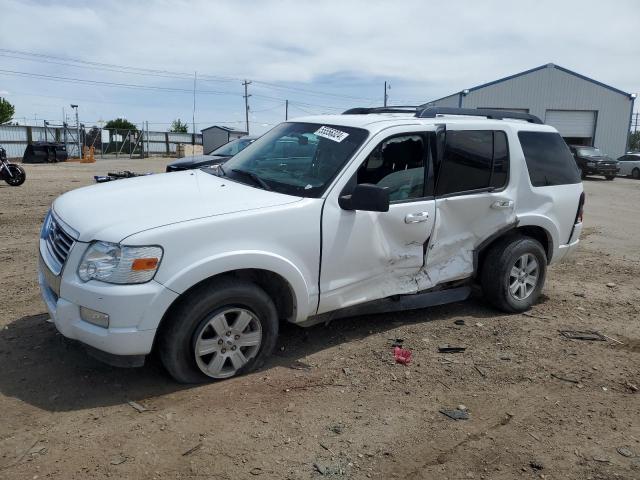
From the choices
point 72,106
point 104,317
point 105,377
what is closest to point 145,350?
point 104,317

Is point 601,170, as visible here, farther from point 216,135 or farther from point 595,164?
point 216,135

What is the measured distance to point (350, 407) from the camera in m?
3.52

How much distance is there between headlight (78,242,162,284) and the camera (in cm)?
321

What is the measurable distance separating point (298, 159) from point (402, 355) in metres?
1.77

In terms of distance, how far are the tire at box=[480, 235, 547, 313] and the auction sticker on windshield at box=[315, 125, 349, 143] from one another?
191cm

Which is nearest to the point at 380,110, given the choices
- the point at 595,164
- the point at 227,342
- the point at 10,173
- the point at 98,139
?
the point at 227,342

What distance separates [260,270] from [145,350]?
923 mm

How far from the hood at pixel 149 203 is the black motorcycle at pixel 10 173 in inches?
503

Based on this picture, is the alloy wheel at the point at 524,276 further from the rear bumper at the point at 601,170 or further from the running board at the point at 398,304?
the rear bumper at the point at 601,170

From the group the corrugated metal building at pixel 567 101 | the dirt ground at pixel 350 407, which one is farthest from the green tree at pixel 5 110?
the dirt ground at pixel 350 407

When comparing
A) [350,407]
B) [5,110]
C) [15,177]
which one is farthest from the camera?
[5,110]

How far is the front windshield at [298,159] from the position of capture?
4074 millimetres

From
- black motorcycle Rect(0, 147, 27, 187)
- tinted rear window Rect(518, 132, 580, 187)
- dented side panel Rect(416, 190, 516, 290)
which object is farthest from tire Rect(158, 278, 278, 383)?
black motorcycle Rect(0, 147, 27, 187)

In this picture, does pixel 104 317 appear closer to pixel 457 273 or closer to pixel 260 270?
pixel 260 270
